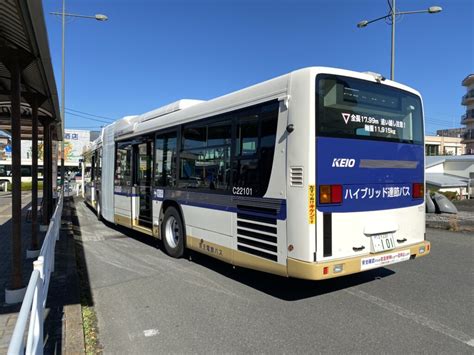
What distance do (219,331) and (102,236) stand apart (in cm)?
712

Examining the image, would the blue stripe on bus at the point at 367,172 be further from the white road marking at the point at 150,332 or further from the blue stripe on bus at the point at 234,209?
the white road marking at the point at 150,332

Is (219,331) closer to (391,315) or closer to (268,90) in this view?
(391,315)

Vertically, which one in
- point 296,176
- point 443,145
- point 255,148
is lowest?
point 296,176

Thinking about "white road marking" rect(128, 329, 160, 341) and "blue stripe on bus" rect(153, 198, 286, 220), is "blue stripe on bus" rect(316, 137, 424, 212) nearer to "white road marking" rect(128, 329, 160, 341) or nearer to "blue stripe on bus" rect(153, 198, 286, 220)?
"blue stripe on bus" rect(153, 198, 286, 220)

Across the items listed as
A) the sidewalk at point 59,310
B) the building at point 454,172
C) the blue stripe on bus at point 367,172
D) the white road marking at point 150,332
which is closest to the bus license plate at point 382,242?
the blue stripe on bus at point 367,172

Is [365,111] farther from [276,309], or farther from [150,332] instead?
[150,332]

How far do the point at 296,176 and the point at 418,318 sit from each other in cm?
216

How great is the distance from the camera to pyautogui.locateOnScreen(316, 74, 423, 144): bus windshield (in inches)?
194

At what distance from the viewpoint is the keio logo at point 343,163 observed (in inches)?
195

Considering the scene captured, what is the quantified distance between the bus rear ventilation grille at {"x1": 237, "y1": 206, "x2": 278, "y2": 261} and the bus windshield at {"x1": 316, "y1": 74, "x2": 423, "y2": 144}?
1308 mm

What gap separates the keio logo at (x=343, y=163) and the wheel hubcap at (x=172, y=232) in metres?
3.95

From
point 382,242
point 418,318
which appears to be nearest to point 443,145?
point 382,242

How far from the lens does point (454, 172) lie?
40594mm

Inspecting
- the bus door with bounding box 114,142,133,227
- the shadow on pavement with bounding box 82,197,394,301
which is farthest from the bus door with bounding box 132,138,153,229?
the shadow on pavement with bounding box 82,197,394,301
